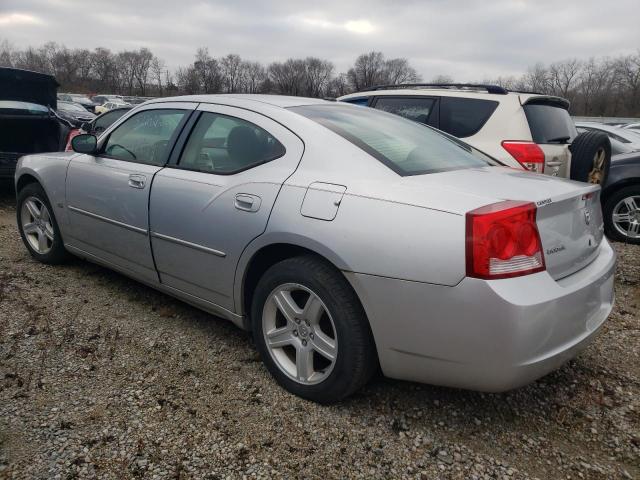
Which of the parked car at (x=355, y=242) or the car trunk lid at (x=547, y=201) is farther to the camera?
the car trunk lid at (x=547, y=201)

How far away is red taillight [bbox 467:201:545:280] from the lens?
6.13 ft

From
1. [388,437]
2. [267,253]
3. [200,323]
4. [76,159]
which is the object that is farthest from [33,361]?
[388,437]

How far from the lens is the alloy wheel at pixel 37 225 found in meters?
4.22

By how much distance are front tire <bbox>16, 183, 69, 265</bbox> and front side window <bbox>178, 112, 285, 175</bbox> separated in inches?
70.2

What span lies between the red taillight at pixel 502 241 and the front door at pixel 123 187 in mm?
2027

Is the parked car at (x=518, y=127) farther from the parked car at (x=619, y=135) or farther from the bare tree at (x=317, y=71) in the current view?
the bare tree at (x=317, y=71)

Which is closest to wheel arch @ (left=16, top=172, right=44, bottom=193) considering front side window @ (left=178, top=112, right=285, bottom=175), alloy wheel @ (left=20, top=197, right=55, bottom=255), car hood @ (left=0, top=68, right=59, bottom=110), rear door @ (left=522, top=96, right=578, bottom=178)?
alloy wheel @ (left=20, top=197, right=55, bottom=255)

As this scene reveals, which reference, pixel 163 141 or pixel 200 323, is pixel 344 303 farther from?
pixel 163 141

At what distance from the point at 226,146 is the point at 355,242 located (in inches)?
45.1

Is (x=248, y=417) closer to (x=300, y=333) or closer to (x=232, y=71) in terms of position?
(x=300, y=333)

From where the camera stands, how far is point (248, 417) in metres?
2.32

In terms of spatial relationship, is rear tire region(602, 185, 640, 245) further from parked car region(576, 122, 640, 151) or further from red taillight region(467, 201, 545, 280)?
red taillight region(467, 201, 545, 280)

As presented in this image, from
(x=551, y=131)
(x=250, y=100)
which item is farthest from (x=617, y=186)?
(x=250, y=100)

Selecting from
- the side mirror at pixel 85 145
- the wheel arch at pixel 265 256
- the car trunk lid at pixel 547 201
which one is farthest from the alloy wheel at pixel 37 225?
the car trunk lid at pixel 547 201
